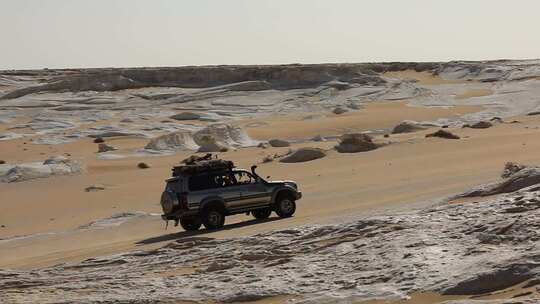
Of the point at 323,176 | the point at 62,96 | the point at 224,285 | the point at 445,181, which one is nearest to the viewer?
the point at 224,285

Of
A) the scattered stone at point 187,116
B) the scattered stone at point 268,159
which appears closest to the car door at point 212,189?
the scattered stone at point 268,159

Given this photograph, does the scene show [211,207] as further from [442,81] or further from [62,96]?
[442,81]

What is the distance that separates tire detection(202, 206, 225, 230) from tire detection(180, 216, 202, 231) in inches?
7.3

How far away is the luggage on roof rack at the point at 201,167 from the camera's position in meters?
20.3

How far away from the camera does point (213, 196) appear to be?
20.4 m

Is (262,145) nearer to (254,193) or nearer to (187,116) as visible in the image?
(187,116)

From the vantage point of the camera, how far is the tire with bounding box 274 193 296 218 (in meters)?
21.0

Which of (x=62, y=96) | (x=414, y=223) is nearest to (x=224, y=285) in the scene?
(x=414, y=223)

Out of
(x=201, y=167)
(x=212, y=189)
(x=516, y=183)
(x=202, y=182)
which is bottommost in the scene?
(x=212, y=189)

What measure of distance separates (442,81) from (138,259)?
80.9m

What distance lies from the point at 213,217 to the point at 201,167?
1132 millimetres

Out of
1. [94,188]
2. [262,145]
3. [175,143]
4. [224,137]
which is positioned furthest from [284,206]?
[224,137]

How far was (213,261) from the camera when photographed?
12.4m

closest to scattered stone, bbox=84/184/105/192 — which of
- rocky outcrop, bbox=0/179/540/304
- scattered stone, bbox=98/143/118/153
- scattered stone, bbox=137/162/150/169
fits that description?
scattered stone, bbox=137/162/150/169
